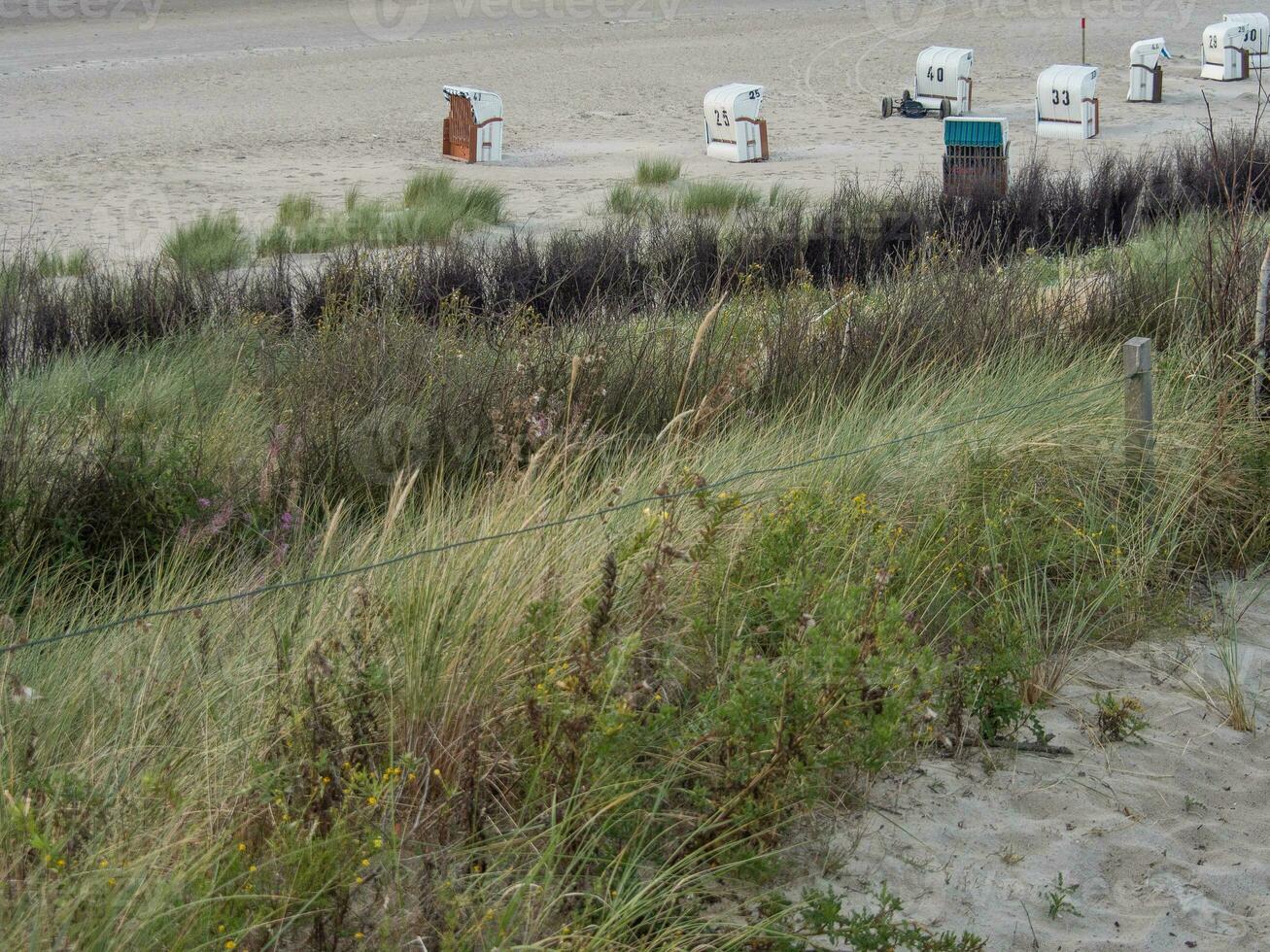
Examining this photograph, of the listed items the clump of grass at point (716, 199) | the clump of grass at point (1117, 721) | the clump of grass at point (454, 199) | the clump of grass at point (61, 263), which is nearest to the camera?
the clump of grass at point (1117, 721)

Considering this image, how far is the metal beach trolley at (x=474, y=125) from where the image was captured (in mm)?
14797

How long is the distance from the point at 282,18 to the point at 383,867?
30.1m

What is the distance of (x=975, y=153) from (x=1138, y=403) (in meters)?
7.92

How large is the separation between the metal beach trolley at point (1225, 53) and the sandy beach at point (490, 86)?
39 cm

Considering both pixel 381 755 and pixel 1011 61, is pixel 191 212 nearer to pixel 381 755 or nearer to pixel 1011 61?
pixel 381 755

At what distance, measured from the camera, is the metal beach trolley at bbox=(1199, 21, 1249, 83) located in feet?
66.6

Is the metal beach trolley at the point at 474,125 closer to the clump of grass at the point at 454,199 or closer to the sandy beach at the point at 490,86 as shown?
the sandy beach at the point at 490,86

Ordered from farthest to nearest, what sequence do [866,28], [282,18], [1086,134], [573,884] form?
[282,18]
[866,28]
[1086,134]
[573,884]

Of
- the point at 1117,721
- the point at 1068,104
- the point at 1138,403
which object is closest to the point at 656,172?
the point at 1068,104

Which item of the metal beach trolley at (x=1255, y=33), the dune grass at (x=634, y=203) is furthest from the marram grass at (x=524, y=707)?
the metal beach trolley at (x=1255, y=33)

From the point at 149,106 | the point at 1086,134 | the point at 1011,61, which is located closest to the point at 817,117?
the point at 1086,134

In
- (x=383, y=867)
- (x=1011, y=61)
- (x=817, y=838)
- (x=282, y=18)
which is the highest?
(x=282, y=18)

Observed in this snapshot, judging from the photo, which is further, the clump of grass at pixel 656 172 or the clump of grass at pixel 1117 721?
the clump of grass at pixel 656 172

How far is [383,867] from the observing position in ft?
7.03
